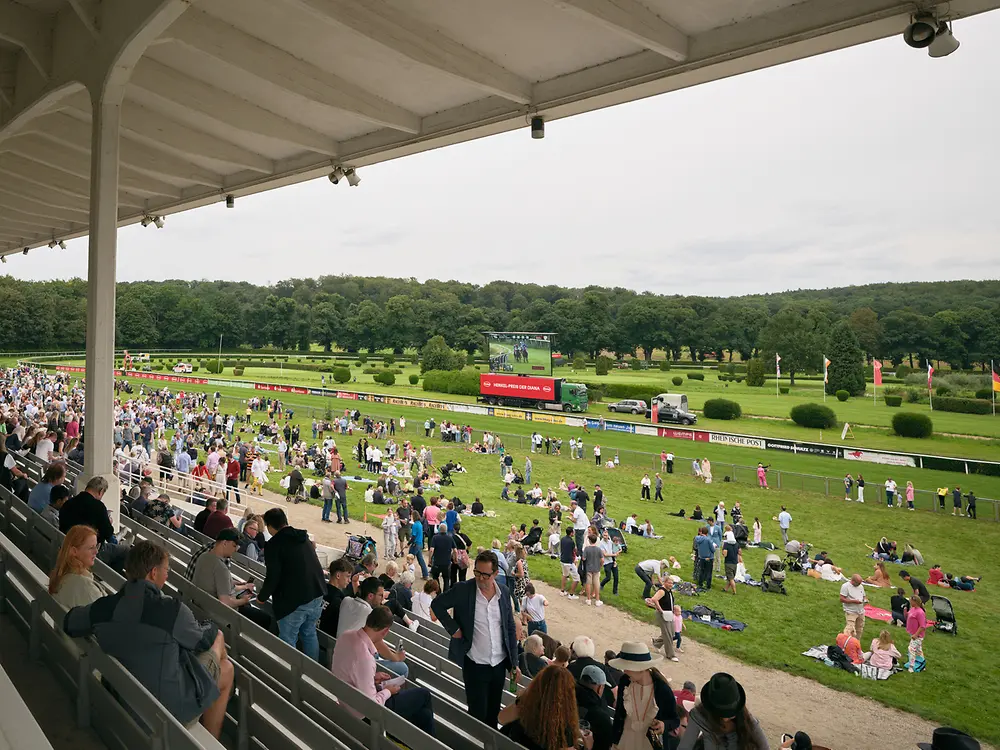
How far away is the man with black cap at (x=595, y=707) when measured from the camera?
3740 millimetres

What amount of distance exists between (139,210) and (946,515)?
2470 cm

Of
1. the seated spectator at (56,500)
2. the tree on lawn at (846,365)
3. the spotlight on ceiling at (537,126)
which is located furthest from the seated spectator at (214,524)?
the tree on lawn at (846,365)

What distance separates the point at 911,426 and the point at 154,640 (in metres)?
46.1

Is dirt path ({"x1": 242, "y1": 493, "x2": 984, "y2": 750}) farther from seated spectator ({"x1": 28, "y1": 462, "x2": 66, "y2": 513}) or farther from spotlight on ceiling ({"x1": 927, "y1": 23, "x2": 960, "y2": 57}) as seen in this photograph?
seated spectator ({"x1": 28, "y1": 462, "x2": 66, "y2": 513})

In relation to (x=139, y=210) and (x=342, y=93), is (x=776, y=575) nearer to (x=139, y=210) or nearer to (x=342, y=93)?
(x=342, y=93)

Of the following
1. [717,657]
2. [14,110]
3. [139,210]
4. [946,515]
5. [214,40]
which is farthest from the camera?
[946,515]

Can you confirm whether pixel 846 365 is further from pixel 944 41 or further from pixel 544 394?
pixel 944 41

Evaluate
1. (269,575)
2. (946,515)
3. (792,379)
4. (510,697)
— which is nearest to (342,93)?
(269,575)

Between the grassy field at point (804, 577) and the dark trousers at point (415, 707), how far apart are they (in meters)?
8.87

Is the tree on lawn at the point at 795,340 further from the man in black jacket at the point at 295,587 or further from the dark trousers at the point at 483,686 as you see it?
the man in black jacket at the point at 295,587

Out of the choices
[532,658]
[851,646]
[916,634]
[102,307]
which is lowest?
[851,646]

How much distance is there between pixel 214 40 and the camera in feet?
21.9

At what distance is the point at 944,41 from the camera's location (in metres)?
4.48

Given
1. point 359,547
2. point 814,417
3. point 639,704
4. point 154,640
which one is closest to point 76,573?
point 154,640
